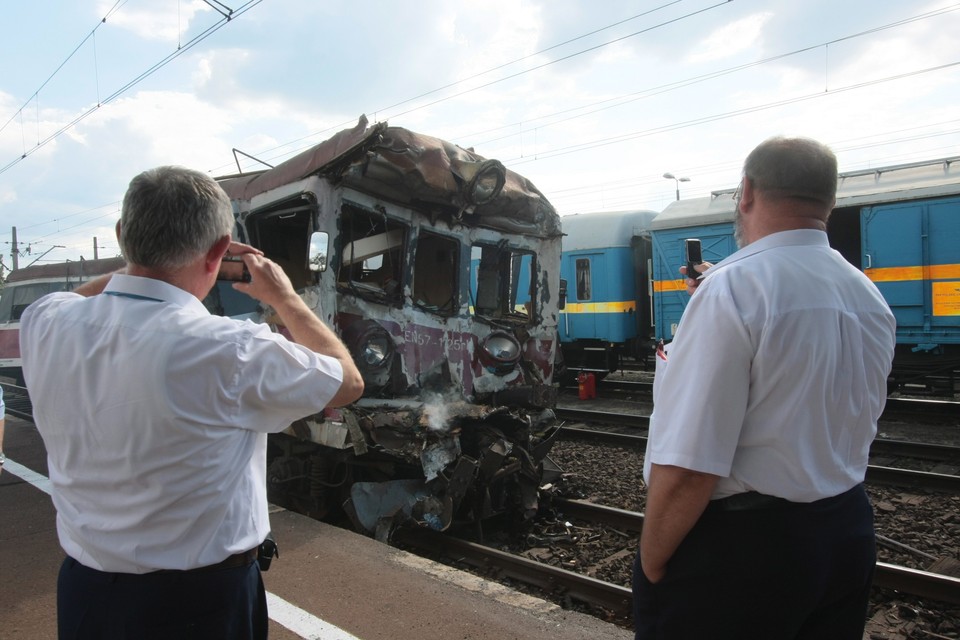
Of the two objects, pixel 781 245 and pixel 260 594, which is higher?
pixel 781 245

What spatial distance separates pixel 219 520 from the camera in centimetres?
158

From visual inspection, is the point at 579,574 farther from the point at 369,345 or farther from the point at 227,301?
the point at 227,301

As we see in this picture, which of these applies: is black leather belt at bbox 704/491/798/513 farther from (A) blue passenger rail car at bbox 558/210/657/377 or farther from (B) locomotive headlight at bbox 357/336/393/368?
(A) blue passenger rail car at bbox 558/210/657/377

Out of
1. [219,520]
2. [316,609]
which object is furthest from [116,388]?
[316,609]

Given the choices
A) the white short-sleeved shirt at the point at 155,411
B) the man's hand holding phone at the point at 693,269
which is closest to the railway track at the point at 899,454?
the man's hand holding phone at the point at 693,269

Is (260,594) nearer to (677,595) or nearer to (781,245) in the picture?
(677,595)

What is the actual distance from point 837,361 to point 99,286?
6.94 feet

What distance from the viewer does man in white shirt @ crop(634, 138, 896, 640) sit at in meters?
1.56

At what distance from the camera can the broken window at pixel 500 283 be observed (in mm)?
6559

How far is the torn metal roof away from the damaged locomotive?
1 centimetres

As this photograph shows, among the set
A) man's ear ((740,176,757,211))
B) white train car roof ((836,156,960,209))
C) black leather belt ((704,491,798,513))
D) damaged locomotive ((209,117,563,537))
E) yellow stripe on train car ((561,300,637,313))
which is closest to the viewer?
black leather belt ((704,491,798,513))

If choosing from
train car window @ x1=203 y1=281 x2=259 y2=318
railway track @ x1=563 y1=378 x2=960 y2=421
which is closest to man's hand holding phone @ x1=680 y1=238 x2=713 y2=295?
train car window @ x1=203 y1=281 x2=259 y2=318

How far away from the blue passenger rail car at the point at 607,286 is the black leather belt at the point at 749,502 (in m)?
11.9

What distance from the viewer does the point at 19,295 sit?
14398mm
